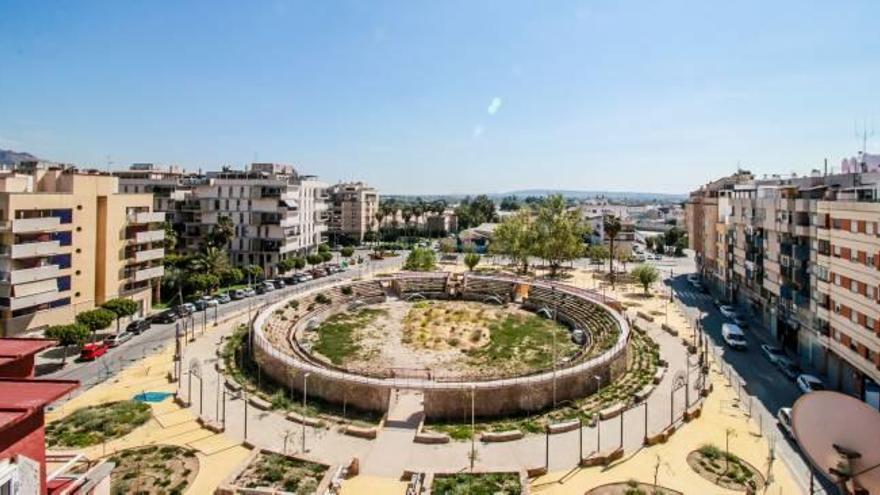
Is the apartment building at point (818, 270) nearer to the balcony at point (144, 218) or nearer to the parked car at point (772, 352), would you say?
the parked car at point (772, 352)

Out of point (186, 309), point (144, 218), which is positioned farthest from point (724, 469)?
point (144, 218)

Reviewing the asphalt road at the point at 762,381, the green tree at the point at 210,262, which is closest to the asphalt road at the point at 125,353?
the green tree at the point at 210,262

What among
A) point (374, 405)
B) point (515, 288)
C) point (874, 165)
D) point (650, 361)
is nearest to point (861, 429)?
point (374, 405)

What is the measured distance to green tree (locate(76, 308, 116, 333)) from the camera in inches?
1831

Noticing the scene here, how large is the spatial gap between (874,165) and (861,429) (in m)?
50.7

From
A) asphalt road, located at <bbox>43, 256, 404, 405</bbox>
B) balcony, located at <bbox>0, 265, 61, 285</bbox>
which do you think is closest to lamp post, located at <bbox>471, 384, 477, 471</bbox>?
asphalt road, located at <bbox>43, 256, 404, 405</bbox>

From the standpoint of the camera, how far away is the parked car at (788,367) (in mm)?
40375

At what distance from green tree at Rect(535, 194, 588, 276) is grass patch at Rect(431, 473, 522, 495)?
65.2 meters

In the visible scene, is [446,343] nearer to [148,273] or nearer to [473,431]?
[473,431]

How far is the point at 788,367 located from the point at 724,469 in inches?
796

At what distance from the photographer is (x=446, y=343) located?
160ft

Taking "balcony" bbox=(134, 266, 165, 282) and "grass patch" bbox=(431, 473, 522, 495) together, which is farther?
"balcony" bbox=(134, 266, 165, 282)

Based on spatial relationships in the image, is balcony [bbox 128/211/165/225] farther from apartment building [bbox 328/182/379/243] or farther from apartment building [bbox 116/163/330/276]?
apartment building [bbox 328/182/379/243]

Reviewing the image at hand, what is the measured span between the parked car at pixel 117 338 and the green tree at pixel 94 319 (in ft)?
5.02
